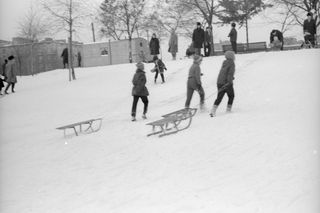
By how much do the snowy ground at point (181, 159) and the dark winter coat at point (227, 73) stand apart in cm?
86

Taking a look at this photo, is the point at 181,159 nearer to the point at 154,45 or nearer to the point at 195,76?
the point at 195,76

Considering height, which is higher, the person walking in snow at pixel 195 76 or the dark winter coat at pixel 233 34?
the dark winter coat at pixel 233 34

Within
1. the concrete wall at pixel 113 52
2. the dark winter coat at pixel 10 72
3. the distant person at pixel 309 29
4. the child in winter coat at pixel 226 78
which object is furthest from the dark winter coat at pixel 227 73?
the concrete wall at pixel 113 52

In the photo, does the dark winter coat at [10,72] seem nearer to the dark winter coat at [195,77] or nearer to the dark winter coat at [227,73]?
the dark winter coat at [195,77]

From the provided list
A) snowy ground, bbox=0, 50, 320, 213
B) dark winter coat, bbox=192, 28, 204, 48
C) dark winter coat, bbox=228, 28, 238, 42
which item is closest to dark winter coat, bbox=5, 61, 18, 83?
snowy ground, bbox=0, 50, 320, 213

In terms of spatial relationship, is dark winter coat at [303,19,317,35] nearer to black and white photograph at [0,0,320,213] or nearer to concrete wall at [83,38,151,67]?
black and white photograph at [0,0,320,213]

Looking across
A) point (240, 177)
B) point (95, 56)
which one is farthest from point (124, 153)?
point (95, 56)

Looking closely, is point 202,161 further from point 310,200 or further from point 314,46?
point 314,46

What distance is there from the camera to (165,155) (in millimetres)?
7977

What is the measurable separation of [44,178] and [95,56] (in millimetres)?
32267

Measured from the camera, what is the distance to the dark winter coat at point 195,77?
1127 cm

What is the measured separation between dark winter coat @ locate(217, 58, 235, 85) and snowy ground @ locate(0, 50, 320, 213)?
862 mm

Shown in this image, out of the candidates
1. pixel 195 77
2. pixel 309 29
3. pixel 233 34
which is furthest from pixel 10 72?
pixel 309 29

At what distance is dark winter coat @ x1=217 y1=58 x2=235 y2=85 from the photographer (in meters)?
10.5
